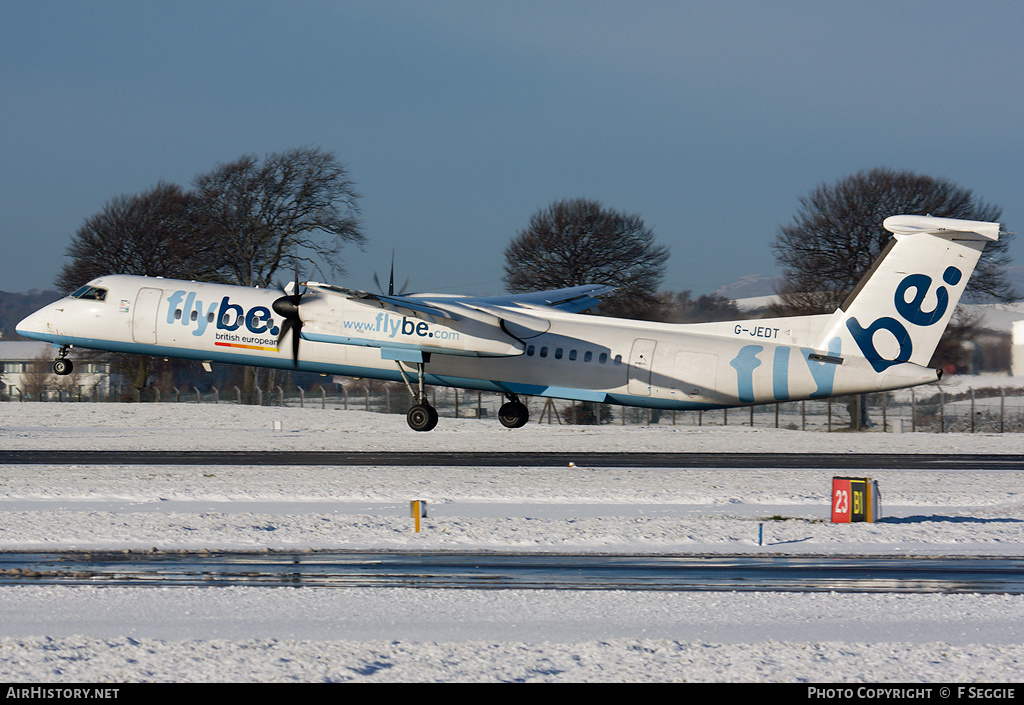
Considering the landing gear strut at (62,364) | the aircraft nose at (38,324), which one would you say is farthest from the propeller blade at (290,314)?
the aircraft nose at (38,324)

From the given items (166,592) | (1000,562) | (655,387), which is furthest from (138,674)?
(655,387)

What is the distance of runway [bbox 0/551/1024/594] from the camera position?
430 inches

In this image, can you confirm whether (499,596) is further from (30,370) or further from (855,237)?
(30,370)

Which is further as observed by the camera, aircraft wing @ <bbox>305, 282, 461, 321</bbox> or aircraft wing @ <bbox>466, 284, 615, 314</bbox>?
aircraft wing @ <bbox>466, 284, 615, 314</bbox>

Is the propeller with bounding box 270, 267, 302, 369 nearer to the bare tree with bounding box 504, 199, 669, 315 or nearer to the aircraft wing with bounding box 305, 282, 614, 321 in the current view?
the aircraft wing with bounding box 305, 282, 614, 321

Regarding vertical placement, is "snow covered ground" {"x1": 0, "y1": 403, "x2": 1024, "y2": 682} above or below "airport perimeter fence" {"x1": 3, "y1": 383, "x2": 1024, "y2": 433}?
below

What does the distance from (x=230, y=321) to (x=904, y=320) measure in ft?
65.5

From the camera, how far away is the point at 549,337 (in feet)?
92.4

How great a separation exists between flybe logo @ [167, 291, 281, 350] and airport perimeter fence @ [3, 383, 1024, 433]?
17485 mm

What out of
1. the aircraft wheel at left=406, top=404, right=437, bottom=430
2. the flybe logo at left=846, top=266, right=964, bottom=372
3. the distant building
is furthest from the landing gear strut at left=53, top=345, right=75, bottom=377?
the distant building

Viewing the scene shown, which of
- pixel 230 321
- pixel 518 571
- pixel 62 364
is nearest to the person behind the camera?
pixel 518 571

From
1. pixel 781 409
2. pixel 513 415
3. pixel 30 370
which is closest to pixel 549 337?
pixel 513 415

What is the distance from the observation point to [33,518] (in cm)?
1555

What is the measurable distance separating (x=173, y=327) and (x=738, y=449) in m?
18.8
